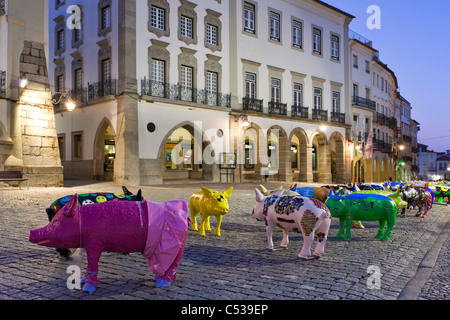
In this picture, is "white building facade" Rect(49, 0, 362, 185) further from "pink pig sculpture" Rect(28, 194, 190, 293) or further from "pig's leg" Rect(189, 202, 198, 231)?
"pink pig sculpture" Rect(28, 194, 190, 293)

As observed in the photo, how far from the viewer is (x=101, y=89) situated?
22.9 metres

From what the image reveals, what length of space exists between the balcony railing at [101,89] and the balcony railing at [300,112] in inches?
560

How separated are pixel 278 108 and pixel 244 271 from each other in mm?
25437

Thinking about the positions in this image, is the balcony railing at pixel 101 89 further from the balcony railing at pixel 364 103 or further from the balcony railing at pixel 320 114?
the balcony railing at pixel 364 103

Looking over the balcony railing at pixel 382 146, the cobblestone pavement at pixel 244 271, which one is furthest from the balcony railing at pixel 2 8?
the balcony railing at pixel 382 146

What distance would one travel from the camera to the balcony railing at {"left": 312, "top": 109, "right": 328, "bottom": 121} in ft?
107

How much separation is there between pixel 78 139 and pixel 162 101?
7010 mm

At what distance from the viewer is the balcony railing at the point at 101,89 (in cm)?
2205

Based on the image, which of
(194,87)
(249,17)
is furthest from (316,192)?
(249,17)

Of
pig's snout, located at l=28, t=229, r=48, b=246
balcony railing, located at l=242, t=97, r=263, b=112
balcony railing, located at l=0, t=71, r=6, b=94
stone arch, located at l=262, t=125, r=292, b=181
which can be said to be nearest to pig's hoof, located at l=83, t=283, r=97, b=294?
A: pig's snout, located at l=28, t=229, r=48, b=246

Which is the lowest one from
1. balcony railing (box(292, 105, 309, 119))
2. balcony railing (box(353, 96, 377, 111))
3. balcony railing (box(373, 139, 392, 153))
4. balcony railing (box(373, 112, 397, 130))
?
balcony railing (box(373, 139, 392, 153))

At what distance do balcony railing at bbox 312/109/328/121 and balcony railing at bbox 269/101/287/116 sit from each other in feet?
11.8
